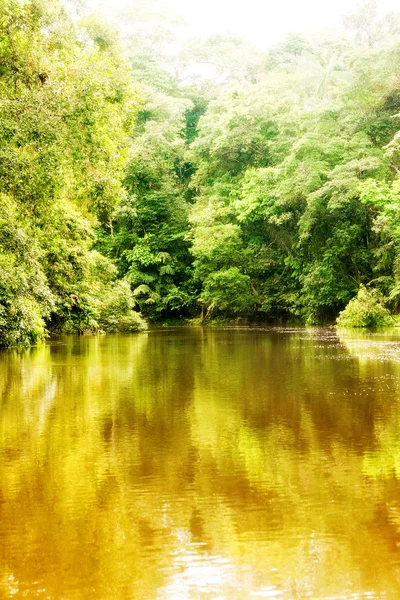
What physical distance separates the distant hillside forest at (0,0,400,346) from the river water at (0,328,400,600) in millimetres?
6427

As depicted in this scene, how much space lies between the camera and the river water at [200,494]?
7.55 ft

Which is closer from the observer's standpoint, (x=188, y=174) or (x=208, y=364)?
(x=208, y=364)

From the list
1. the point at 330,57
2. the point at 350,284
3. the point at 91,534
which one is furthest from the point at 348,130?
the point at 91,534

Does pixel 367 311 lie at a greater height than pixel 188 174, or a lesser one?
lesser

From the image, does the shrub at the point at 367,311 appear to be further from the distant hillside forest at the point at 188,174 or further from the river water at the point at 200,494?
the river water at the point at 200,494

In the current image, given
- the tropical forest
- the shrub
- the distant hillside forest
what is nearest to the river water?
the tropical forest

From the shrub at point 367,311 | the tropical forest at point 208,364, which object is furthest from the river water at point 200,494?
the shrub at point 367,311

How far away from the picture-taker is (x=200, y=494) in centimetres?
333

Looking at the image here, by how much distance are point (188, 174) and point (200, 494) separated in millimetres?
48071

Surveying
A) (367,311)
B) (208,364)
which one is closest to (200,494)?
(208,364)

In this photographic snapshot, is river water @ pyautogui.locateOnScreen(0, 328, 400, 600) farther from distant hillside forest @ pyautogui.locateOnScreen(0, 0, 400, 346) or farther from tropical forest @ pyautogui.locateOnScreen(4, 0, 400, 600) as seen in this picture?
distant hillside forest @ pyautogui.locateOnScreen(0, 0, 400, 346)

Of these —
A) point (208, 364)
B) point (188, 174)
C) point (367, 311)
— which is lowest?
point (367, 311)

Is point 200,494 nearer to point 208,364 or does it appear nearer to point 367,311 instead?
point 208,364

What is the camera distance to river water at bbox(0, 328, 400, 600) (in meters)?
2.30
